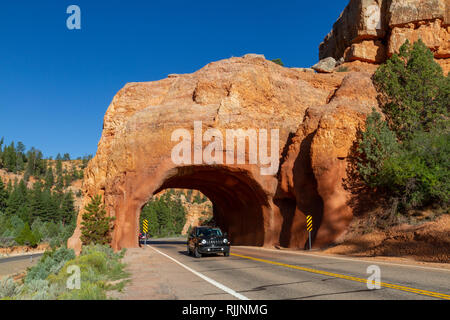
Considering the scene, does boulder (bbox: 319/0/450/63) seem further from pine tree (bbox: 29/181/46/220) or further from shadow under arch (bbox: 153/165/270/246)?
pine tree (bbox: 29/181/46/220)

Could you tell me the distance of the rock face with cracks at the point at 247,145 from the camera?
87.1 feet

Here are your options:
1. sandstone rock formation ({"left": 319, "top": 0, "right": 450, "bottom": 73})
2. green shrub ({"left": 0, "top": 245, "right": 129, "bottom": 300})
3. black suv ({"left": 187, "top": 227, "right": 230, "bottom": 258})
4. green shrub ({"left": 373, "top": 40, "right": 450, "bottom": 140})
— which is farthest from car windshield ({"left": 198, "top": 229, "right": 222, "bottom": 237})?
sandstone rock formation ({"left": 319, "top": 0, "right": 450, "bottom": 73})

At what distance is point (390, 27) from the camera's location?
40750 millimetres

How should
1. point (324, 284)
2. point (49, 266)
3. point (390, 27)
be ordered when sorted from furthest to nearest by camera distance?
point (390, 27), point (49, 266), point (324, 284)

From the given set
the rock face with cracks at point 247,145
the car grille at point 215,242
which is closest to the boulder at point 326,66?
the rock face with cracks at point 247,145

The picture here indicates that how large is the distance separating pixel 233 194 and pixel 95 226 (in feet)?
55.9

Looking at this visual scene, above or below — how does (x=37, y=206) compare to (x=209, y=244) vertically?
below

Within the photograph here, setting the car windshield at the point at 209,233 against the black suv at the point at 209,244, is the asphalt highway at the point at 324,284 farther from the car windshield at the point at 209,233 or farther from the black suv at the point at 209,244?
the car windshield at the point at 209,233

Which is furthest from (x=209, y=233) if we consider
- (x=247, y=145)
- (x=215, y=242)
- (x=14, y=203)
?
(x=14, y=203)

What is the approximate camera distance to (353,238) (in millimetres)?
21422

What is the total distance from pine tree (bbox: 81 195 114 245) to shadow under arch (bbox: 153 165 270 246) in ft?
17.7

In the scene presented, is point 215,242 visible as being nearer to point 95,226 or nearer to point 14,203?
point 95,226

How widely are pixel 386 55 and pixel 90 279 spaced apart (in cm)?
4234

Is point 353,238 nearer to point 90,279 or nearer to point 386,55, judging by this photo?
point 90,279
